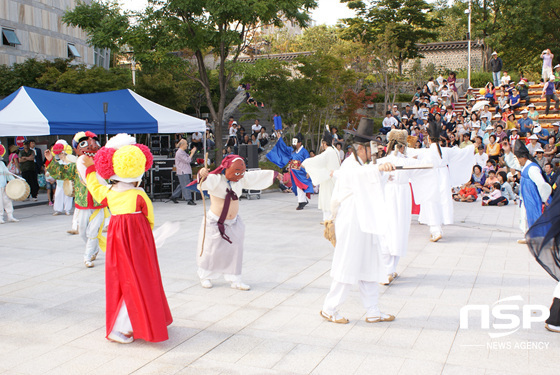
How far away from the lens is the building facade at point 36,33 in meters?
23.4

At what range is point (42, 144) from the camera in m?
19.9

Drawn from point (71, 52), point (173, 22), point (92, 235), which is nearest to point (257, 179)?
point (92, 235)

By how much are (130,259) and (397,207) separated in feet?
12.3

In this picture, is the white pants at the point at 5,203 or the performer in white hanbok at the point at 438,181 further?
the white pants at the point at 5,203

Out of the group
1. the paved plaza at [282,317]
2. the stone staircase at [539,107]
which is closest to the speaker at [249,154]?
the paved plaza at [282,317]

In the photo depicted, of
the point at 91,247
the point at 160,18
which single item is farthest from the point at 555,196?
the point at 160,18

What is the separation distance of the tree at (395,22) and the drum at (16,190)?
22.3m

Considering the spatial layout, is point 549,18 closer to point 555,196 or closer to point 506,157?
point 506,157

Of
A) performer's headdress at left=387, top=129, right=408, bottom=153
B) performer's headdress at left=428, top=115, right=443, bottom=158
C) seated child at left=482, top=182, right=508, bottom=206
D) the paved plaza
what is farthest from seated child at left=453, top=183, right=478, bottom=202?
performer's headdress at left=387, top=129, right=408, bottom=153

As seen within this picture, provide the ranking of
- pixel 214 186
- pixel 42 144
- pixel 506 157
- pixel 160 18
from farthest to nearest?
pixel 42 144 < pixel 160 18 < pixel 506 157 < pixel 214 186

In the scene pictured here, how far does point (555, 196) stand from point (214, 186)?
3699 millimetres

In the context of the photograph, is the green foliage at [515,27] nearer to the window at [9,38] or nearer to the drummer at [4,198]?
the window at [9,38]

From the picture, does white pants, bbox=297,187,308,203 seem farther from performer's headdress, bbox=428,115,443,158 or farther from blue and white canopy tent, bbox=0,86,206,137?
performer's headdress, bbox=428,115,443,158

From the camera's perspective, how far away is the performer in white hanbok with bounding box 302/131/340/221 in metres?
8.01
